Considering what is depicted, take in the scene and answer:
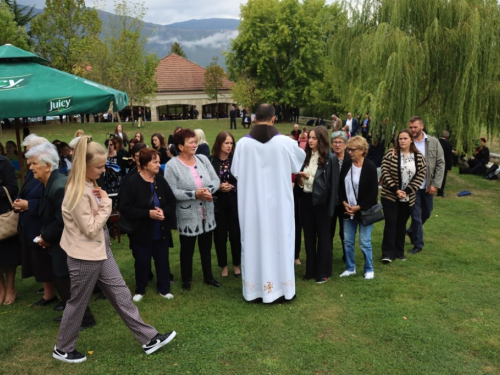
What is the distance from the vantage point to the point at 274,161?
4.97 m

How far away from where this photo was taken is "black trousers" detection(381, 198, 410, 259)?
6.50 m

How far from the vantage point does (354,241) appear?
5.95 metres

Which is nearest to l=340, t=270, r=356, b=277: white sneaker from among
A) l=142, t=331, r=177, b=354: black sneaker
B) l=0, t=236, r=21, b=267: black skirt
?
l=142, t=331, r=177, b=354: black sneaker

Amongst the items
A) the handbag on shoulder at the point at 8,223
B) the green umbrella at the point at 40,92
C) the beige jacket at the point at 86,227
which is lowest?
the handbag on shoulder at the point at 8,223

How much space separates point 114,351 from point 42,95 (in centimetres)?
359

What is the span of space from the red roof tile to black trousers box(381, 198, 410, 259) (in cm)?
4747

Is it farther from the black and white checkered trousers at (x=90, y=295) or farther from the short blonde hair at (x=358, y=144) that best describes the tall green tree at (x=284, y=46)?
the black and white checkered trousers at (x=90, y=295)

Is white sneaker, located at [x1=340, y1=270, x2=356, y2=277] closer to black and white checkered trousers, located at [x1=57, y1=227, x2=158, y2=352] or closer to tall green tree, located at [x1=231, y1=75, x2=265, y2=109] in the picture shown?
black and white checkered trousers, located at [x1=57, y1=227, x2=158, y2=352]

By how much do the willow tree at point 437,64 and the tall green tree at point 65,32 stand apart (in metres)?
27.0

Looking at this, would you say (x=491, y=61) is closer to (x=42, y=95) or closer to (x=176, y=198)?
(x=176, y=198)

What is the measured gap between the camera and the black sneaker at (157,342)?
13.4 feet

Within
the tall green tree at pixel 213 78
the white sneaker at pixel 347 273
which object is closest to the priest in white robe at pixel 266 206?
the white sneaker at pixel 347 273

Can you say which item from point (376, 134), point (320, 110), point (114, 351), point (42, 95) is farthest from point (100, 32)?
point (114, 351)

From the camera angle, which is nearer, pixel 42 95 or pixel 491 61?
pixel 42 95
